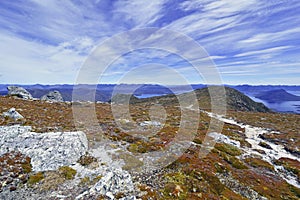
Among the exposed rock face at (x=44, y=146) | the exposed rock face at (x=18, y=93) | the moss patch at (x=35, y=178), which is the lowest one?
the moss patch at (x=35, y=178)

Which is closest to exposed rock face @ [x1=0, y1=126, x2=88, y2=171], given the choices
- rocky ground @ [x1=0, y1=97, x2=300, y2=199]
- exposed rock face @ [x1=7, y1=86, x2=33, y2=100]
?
rocky ground @ [x1=0, y1=97, x2=300, y2=199]

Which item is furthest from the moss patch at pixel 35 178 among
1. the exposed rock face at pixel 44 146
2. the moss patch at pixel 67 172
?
the moss patch at pixel 67 172

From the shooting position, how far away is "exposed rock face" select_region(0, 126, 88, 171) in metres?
17.0

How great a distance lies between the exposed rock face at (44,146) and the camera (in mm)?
17016

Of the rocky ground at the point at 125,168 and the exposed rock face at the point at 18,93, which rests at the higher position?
the exposed rock face at the point at 18,93

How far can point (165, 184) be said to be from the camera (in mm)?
15172

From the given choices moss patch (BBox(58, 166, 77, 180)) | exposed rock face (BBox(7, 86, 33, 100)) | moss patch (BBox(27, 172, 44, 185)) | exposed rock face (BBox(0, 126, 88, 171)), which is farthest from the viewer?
exposed rock face (BBox(7, 86, 33, 100))

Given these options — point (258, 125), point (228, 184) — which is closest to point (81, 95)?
point (258, 125)

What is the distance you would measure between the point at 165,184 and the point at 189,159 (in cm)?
646

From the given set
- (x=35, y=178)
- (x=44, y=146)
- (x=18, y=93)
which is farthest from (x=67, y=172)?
(x=18, y=93)

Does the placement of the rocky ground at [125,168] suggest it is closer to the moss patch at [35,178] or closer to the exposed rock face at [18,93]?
the moss patch at [35,178]

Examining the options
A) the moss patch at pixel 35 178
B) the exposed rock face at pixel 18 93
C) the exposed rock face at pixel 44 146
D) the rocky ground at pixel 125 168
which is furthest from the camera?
the exposed rock face at pixel 18 93

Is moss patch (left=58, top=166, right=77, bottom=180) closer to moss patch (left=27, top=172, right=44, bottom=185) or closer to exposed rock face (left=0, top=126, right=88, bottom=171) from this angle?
exposed rock face (left=0, top=126, right=88, bottom=171)

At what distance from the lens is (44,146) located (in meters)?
19.2
